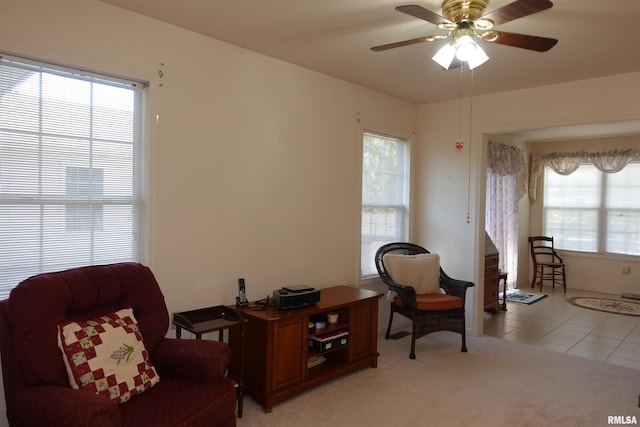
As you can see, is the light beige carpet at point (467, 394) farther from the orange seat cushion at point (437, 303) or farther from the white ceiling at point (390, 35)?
the white ceiling at point (390, 35)

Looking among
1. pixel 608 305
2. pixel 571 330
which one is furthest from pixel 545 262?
pixel 571 330

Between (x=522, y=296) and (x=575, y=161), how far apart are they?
239cm

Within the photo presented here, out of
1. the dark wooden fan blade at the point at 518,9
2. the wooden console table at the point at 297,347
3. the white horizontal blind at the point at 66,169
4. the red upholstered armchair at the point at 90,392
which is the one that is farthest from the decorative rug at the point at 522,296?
the white horizontal blind at the point at 66,169

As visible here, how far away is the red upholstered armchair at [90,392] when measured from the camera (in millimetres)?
1736

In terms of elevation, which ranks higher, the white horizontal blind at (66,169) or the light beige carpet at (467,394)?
the white horizontal blind at (66,169)

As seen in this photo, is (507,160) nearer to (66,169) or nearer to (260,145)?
(260,145)

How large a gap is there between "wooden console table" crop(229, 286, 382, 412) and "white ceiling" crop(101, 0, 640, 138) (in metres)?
1.87

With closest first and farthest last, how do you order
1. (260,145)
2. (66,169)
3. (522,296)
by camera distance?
(66,169) < (260,145) < (522,296)

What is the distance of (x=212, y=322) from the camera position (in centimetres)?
274

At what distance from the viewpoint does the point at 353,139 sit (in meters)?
4.13

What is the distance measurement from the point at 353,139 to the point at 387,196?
0.82 meters

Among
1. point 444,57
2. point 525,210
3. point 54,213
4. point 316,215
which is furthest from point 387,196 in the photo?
point 525,210

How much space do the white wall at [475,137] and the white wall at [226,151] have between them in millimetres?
1097

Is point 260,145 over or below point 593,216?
over
